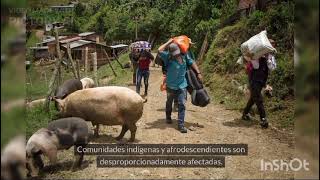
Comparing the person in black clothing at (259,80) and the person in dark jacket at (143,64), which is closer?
the person in black clothing at (259,80)

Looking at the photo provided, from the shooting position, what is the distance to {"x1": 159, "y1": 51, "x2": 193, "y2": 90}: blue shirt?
502 cm

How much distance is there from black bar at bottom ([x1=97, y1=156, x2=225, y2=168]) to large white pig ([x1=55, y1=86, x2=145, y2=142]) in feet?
2.71

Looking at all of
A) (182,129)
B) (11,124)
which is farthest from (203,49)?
(11,124)

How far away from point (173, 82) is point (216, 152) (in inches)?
60.0

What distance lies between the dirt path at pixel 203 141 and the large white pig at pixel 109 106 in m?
0.25

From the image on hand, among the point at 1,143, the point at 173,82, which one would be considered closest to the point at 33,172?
the point at 1,143

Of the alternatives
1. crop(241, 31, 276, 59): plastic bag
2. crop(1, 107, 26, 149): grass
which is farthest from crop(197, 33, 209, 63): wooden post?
crop(1, 107, 26, 149): grass

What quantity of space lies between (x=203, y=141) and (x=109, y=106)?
1.07 metres

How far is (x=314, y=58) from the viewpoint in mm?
2506

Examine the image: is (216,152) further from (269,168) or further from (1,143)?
(1,143)

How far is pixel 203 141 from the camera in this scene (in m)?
4.28

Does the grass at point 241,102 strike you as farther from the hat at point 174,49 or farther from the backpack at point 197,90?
the hat at point 174,49

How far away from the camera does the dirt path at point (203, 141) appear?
365 centimetres

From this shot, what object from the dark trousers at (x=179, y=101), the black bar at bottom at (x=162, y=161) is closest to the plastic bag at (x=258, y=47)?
the dark trousers at (x=179, y=101)
